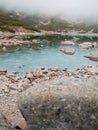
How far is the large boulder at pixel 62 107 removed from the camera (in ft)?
40.0

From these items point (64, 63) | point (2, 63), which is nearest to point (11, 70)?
point (2, 63)

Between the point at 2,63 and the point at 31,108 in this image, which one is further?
the point at 2,63

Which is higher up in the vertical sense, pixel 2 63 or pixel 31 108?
pixel 31 108

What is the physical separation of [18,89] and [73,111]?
15.5 metres

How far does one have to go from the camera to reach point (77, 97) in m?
12.3

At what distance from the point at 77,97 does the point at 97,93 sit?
0.71 metres

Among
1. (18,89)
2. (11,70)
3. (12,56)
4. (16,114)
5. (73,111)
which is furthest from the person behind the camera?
(12,56)

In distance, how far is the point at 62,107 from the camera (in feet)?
40.1

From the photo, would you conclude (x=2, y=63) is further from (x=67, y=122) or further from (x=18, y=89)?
(x=67, y=122)

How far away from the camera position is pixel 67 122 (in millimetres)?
12289

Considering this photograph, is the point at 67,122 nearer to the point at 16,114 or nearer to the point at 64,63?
the point at 16,114

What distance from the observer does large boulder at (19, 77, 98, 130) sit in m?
12.2

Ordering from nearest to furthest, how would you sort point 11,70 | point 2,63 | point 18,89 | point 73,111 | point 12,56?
point 73,111 < point 18,89 < point 11,70 < point 2,63 < point 12,56

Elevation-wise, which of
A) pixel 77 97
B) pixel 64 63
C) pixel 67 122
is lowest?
pixel 64 63
